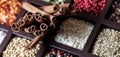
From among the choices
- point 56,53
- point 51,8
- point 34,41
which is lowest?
point 56,53

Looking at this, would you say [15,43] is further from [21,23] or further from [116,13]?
[116,13]

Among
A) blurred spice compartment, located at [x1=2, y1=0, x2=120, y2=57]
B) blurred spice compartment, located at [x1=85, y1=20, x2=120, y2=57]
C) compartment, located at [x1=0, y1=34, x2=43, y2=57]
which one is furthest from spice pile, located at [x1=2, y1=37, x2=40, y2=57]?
blurred spice compartment, located at [x1=85, y1=20, x2=120, y2=57]

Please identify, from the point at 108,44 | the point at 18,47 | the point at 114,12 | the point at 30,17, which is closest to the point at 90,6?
the point at 114,12

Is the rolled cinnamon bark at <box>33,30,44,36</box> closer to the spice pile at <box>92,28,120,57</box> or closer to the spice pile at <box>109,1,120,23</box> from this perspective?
the spice pile at <box>92,28,120,57</box>

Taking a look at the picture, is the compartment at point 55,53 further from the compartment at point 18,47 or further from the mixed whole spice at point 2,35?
the mixed whole spice at point 2,35

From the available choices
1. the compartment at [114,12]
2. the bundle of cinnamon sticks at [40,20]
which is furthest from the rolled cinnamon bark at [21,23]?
the compartment at [114,12]

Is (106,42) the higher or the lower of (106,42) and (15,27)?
the lower

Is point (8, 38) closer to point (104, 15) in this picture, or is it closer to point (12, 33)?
point (12, 33)
